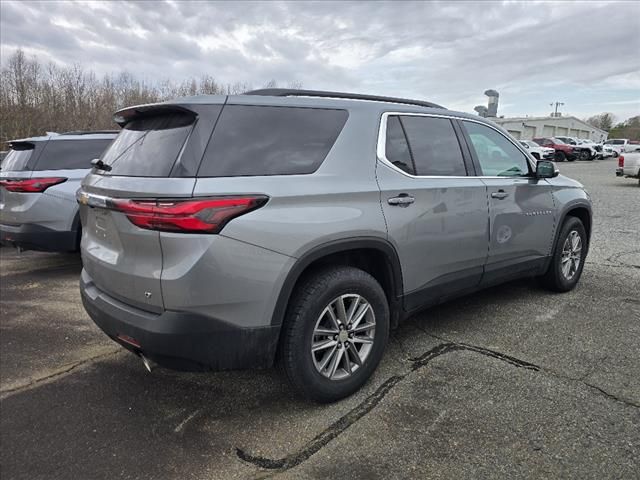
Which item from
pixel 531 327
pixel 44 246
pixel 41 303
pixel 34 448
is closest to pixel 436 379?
pixel 531 327

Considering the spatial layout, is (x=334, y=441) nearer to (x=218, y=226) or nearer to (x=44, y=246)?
(x=218, y=226)

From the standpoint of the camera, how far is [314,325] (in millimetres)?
2715

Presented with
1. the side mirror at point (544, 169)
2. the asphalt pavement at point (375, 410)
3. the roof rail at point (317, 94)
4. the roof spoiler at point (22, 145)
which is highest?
the roof rail at point (317, 94)

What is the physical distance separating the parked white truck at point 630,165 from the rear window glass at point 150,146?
1899cm

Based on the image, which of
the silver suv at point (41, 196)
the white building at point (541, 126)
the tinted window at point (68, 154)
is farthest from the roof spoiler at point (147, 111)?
the white building at point (541, 126)

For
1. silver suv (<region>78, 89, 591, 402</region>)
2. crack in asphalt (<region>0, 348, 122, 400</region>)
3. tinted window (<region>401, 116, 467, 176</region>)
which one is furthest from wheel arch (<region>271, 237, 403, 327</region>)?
crack in asphalt (<region>0, 348, 122, 400</region>)

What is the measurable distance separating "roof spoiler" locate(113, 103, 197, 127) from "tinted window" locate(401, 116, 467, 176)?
160 centimetres

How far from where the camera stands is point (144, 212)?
2.39 m

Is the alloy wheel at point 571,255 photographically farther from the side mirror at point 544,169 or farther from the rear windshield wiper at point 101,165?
the rear windshield wiper at point 101,165

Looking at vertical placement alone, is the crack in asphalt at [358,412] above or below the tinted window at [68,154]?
below

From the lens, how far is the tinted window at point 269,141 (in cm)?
246

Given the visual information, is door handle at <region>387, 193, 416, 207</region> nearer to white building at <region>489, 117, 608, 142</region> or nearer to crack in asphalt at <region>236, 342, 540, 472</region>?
crack in asphalt at <region>236, 342, 540, 472</region>

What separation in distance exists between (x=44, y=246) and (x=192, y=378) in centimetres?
353

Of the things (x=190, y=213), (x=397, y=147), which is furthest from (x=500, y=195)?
(x=190, y=213)
